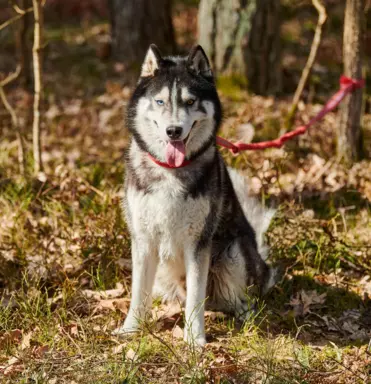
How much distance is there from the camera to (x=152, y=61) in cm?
357

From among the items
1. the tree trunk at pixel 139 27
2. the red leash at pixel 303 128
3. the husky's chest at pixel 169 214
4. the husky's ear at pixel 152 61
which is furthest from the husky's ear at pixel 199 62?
the tree trunk at pixel 139 27

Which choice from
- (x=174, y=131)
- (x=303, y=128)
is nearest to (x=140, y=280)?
(x=174, y=131)

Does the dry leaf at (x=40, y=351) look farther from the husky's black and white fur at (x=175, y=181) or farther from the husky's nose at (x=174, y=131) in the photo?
the husky's nose at (x=174, y=131)

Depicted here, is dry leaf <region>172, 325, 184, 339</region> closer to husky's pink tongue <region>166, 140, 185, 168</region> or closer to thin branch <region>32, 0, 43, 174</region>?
husky's pink tongue <region>166, 140, 185, 168</region>

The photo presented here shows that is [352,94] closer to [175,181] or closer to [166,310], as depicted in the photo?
[175,181]

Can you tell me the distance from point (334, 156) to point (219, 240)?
8.08 ft

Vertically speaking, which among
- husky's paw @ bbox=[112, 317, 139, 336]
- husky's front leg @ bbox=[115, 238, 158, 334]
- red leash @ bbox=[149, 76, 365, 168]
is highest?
red leash @ bbox=[149, 76, 365, 168]

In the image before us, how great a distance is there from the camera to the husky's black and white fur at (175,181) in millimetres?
3445

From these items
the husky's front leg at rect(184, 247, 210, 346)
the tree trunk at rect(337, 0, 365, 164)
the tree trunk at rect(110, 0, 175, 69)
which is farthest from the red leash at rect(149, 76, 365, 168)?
the tree trunk at rect(110, 0, 175, 69)

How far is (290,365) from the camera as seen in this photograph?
327 centimetres

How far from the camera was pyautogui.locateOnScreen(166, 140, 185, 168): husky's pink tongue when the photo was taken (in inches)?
137

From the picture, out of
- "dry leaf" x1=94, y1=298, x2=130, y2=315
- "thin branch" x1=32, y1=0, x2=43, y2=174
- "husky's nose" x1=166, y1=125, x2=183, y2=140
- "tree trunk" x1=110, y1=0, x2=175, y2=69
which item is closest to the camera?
"husky's nose" x1=166, y1=125, x2=183, y2=140

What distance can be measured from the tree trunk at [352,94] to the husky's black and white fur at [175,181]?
2.37 metres

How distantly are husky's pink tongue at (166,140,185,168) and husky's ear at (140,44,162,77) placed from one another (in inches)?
18.5
